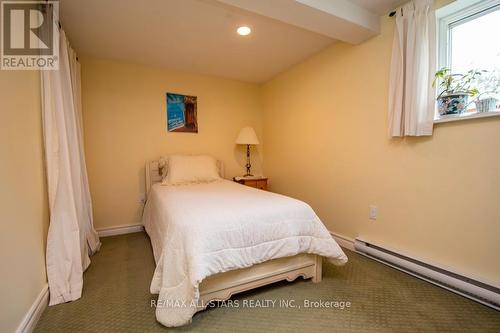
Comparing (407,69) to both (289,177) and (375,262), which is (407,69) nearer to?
(375,262)

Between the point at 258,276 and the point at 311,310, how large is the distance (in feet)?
1.26

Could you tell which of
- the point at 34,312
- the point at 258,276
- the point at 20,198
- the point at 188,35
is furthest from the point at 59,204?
the point at 188,35

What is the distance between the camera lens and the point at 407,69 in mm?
1808

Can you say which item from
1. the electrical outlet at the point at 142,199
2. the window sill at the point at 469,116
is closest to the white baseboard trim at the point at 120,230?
the electrical outlet at the point at 142,199

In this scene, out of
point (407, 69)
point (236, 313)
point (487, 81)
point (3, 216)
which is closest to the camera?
point (3, 216)

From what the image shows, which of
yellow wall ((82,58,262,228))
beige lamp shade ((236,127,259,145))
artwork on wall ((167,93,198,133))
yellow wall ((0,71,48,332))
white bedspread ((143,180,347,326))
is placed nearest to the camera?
yellow wall ((0,71,48,332))

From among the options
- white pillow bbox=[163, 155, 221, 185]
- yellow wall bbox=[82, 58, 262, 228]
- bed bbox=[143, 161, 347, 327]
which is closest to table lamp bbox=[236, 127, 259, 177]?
yellow wall bbox=[82, 58, 262, 228]

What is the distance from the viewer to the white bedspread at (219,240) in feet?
4.21

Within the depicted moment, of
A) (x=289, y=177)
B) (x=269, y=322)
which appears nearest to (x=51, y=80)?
(x=269, y=322)

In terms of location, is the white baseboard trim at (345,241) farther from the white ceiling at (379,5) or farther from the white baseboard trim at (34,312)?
the white baseboard trim at (34,312)

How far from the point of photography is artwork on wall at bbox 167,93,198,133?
10.3 ft

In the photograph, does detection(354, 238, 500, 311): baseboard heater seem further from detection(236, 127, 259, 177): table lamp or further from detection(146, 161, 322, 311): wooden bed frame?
detection(236, 127, 259, 177): table lamp

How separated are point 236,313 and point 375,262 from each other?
136cm

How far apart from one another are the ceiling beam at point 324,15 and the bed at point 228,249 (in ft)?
4.68
